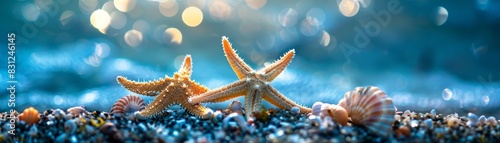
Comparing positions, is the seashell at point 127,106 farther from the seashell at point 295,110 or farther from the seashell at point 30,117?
the seashell at point 295,110

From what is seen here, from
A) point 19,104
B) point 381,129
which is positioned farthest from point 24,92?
point 381,129

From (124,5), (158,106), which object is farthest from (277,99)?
(124,5)

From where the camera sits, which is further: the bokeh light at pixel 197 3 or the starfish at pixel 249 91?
the bokeh light at pixel 197 3

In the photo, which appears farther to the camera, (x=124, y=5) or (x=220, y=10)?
(x=124, y=5)

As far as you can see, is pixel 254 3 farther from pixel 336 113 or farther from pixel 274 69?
pixel 336 113

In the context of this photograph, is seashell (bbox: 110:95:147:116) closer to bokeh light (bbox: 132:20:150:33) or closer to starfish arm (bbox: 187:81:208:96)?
starfish arm (bbox: 187:81:208:96)

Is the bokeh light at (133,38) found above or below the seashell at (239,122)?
above

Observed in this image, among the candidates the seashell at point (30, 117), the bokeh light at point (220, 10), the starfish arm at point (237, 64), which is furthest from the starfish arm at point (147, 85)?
the bokeh light at point (220, 10)
